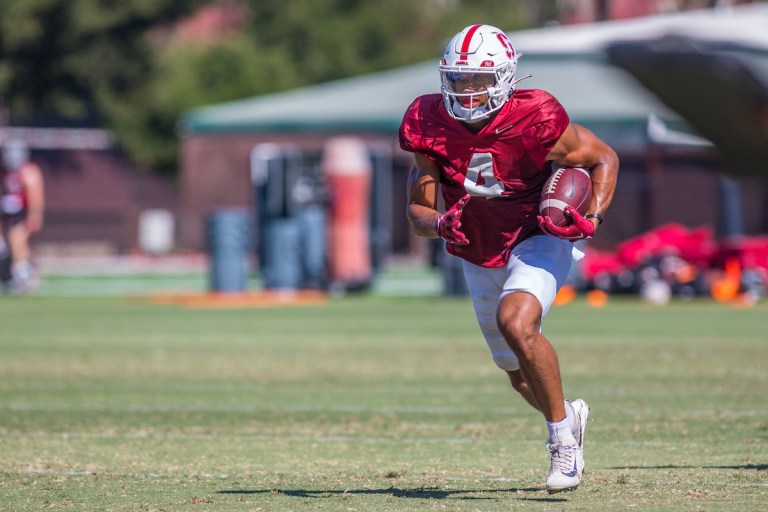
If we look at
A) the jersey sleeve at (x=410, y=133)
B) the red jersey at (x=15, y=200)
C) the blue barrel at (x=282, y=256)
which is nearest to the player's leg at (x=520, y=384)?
the jersey sleeve at (x=410, y=133)

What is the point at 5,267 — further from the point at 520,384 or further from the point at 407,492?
the point at 407,492

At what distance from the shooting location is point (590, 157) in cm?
717

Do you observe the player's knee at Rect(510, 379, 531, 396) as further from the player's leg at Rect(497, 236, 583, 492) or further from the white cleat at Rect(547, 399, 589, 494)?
the white cleat at Rect(547, 399, 589, 494)

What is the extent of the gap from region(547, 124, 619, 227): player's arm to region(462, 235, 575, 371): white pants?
0.30 metres

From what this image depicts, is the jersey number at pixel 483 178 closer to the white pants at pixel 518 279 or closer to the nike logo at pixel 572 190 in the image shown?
the white pants at pixel 518 279

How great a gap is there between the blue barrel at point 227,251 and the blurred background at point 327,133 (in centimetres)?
3

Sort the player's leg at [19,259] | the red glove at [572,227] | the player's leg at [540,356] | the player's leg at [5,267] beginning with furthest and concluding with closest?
the player's leg at [5,267], the player's leg at [19,259], the red glove at [572,227], the player's leg at [540,356]

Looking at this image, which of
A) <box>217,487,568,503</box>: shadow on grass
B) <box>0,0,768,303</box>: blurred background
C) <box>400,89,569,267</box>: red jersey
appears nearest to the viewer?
<box>217,487,568,503</box>: shadow on grass

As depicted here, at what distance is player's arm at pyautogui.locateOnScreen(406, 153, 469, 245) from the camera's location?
675 centimetres

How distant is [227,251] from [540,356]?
16.3m

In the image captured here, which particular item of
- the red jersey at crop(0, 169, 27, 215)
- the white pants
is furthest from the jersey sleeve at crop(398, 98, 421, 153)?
the red jersey at crop(0, 169, 27, 215)

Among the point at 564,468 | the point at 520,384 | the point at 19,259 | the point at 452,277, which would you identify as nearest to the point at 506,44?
the point at 520,384

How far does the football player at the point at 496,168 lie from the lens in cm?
704

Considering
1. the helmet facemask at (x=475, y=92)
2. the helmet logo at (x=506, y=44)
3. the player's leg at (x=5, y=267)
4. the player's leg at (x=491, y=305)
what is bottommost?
the player's leg at (x=5, y=267)
